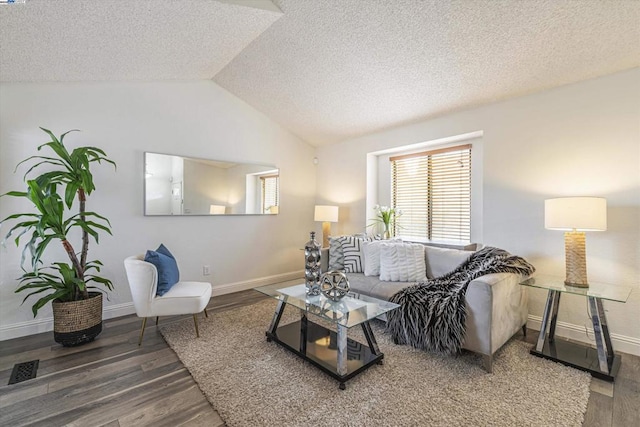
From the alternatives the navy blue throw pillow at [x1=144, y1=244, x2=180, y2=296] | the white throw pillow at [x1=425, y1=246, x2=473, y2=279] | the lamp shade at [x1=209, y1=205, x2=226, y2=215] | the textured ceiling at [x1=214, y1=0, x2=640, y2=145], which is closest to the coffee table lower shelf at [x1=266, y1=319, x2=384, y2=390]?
the navy blue throw pillow at [x1=144, y1=244, x2=180, y2=296]

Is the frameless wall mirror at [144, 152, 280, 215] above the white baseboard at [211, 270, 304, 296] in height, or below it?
above

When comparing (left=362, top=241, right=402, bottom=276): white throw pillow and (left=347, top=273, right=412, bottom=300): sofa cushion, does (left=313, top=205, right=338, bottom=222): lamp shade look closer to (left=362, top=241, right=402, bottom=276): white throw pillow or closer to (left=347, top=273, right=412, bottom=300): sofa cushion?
(left=362, top=241, right=402, bottom=276): white throw pillow

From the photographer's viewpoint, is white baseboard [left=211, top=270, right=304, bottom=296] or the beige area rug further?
white baseboard [left=211, top=270, right=304, bottom=296]

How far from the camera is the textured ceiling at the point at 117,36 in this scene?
6.31 feet

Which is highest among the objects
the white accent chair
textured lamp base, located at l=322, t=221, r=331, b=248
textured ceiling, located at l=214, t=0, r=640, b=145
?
textured ceiling, located at l=214, t=0, r=640, b=145

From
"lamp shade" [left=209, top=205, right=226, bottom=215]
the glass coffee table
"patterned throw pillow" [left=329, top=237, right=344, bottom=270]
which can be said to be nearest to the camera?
the glass coffee table

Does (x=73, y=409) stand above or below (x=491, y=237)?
below

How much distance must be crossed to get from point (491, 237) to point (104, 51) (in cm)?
406

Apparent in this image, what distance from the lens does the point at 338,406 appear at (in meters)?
1.64

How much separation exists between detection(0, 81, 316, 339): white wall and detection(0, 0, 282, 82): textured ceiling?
0.88 ft

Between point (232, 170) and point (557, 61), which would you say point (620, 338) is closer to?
point (557, 61)

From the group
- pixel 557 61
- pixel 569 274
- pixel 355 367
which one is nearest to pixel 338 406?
pixel 355 367

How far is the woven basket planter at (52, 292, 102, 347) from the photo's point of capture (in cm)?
231

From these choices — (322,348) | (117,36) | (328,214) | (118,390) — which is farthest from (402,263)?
(117,36)
